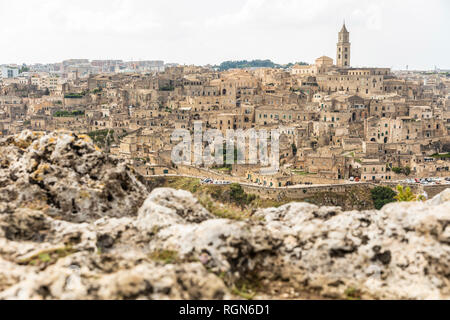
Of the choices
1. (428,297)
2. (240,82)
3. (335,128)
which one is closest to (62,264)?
(428,297)

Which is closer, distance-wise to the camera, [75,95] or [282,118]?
[282,118]

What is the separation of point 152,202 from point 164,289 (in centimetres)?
246

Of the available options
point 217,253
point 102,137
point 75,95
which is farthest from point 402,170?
point 75,95

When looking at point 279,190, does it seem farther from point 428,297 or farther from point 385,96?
point 428,297

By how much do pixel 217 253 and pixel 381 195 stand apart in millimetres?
40955

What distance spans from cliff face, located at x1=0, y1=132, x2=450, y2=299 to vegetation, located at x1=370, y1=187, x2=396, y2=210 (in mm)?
38132

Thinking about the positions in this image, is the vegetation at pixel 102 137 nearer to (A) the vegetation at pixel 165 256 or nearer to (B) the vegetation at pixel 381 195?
(B) the vegetation at pixel 381 195

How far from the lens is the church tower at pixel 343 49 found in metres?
98.1

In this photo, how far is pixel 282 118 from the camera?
62.4 meters

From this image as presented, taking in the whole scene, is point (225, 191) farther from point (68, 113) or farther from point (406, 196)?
point (68, 113)

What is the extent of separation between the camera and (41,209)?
939cm

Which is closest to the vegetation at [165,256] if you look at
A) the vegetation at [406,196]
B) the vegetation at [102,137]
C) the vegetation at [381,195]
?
the vegetation at [406,196]

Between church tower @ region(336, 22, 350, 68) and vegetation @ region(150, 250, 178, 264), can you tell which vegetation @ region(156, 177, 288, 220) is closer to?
vegetation @ region(150, 250, 178, 264)

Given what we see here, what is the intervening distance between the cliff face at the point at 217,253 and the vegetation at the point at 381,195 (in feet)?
125
